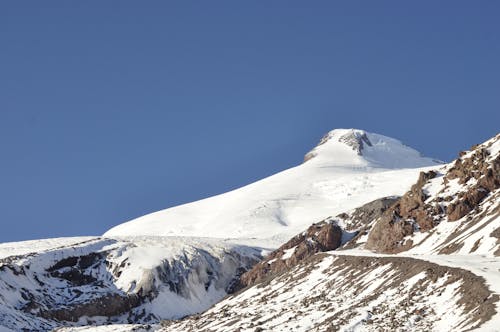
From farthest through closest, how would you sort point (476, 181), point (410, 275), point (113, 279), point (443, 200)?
point (113, 279), point (443, 200), point (476, 181), point (410, 275)

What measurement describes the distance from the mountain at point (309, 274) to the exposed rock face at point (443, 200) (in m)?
0.17

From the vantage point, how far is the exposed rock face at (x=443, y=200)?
101562 millimetres

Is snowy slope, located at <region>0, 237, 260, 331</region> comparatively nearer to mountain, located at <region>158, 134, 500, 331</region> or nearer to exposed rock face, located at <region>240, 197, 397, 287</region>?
exposed rock face, located at <region>240, 197, 397, 287</region>

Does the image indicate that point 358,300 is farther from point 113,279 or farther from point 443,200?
point 113,279

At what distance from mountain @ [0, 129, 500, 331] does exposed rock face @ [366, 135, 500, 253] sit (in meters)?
0.17

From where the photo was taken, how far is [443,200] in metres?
107

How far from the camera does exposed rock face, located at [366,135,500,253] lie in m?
102

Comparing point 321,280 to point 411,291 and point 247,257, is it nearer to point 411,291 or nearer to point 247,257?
point 411,291

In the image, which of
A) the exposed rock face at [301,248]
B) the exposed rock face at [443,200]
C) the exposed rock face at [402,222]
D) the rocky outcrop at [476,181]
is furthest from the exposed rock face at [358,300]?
the exposed rock face at [301,248]

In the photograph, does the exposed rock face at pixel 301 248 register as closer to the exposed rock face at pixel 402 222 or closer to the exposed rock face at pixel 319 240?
the exposed rock face at pixel 319 240

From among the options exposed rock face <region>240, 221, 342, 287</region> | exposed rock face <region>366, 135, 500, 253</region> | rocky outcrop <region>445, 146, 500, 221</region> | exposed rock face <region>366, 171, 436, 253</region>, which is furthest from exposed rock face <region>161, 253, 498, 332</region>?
exposed rock face <region>240, 221, 342, 287</region>

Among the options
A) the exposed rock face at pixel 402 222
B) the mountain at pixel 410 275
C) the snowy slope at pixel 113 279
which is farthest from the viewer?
the snowy slope at pixel 113 279

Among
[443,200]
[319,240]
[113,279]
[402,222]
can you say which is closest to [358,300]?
[443,200]

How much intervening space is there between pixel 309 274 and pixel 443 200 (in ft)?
54.2
